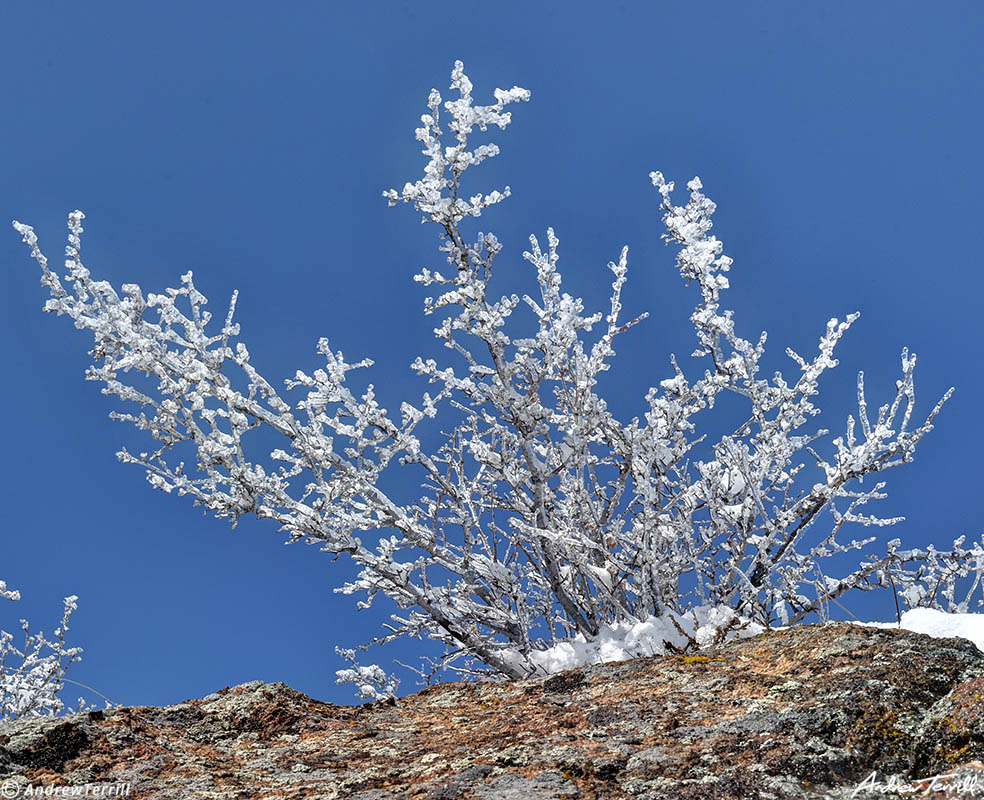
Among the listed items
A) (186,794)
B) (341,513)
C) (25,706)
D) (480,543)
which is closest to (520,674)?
(480,543)

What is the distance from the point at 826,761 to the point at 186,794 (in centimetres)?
204

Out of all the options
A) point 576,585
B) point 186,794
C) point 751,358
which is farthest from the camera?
point 751,358

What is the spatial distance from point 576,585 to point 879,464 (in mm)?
2628

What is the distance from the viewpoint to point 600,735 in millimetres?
2654

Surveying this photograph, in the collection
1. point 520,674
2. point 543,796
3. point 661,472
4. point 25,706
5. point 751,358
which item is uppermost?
point 751,358

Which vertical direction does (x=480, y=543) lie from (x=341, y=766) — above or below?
above

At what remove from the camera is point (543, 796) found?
2.19 m

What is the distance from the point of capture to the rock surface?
7.16ft

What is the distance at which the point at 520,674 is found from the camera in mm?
5062

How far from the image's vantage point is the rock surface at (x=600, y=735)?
7.16ft

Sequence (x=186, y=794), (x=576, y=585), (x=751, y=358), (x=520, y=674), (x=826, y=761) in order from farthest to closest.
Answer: (x=751, y=358), (x=576, y=585), (x=520, y=674), (x=186, y=794), (x=826, y=761)

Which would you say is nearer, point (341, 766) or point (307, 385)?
point (341, 766)

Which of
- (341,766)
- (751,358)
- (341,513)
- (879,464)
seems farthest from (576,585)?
(341,766)

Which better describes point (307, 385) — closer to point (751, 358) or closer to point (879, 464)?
point (751, 358)
